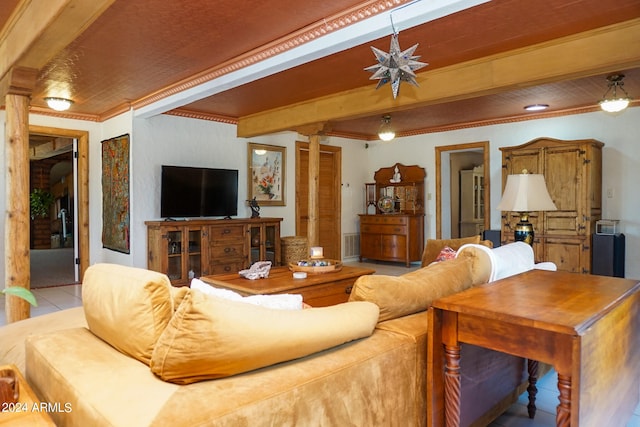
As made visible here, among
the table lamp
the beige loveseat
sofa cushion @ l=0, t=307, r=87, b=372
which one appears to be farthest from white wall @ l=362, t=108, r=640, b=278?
sofa cushion @ l=0, t=307, r=87, b=372

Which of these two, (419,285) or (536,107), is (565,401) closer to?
(419,285)

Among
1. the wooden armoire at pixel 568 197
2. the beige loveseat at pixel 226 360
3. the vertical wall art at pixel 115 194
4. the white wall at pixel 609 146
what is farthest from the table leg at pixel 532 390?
the vertical wall art at pixel 115 194

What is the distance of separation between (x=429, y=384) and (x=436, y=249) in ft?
8.63

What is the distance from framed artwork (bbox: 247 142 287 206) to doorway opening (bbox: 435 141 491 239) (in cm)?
272

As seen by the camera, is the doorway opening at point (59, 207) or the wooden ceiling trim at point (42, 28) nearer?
the wooden ceiling trim at point (42, 28)

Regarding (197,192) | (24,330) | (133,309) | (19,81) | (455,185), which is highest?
(19,81)

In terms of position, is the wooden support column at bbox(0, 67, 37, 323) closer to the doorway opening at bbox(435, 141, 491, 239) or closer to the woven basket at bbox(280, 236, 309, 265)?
the woven basket at bbox(280, 236, 309, 265)

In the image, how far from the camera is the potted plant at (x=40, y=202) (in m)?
10.7

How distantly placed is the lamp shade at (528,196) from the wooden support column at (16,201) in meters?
3.99

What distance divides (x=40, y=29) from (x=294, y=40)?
63.1 inches

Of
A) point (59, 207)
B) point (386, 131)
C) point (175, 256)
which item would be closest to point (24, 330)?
point (175, 256)

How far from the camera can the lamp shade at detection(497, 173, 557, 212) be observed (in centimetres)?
341

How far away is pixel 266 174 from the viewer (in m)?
6.61

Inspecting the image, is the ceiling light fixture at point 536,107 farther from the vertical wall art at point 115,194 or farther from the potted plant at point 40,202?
the potted plant at point 40,202
